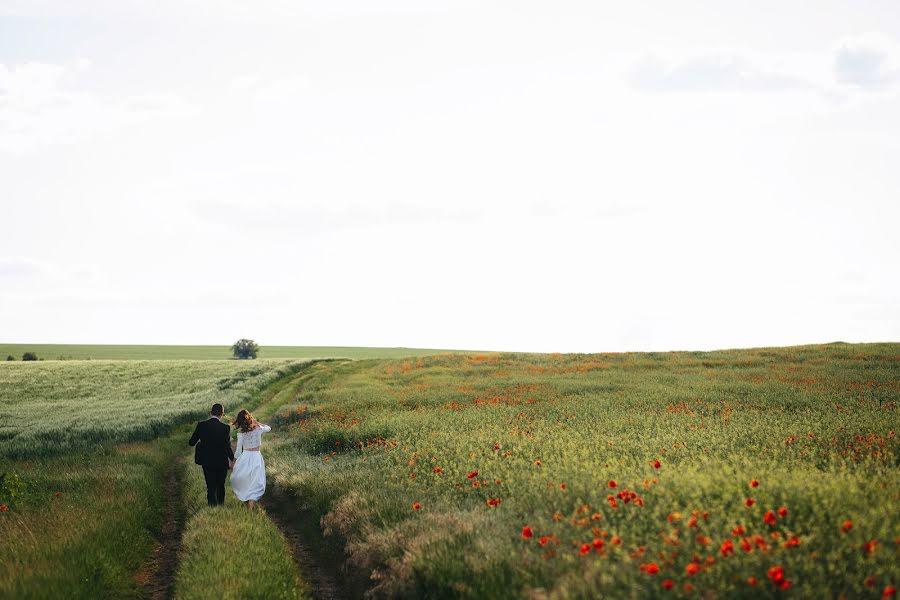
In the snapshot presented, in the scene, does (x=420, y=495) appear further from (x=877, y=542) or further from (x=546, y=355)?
(x=546, y=355)

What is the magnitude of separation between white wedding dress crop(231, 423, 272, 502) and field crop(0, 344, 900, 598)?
0.95 meters

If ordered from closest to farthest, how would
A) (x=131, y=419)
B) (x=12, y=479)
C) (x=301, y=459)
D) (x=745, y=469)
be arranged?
(x=745, y=469) < (x=12, y=479) < (x=301, y=459) < (x=131, y=419)

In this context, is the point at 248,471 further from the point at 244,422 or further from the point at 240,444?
the point at 244,422

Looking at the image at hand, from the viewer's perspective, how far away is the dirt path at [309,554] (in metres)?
10.3

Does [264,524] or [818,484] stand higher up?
[818,484]

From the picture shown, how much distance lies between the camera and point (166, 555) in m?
12.5

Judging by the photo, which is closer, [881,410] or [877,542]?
[877,542]

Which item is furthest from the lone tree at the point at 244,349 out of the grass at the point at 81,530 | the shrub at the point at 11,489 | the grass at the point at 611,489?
the shrub at the point at 11,489

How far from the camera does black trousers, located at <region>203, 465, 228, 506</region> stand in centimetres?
1465

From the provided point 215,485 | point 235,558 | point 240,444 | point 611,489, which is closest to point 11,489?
point 215,485

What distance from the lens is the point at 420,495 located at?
458 inches

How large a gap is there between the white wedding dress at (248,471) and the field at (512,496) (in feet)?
3.12

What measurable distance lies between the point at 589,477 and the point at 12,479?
13.4 metres

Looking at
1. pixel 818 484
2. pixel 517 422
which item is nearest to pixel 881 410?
Result: pixel 517 422
